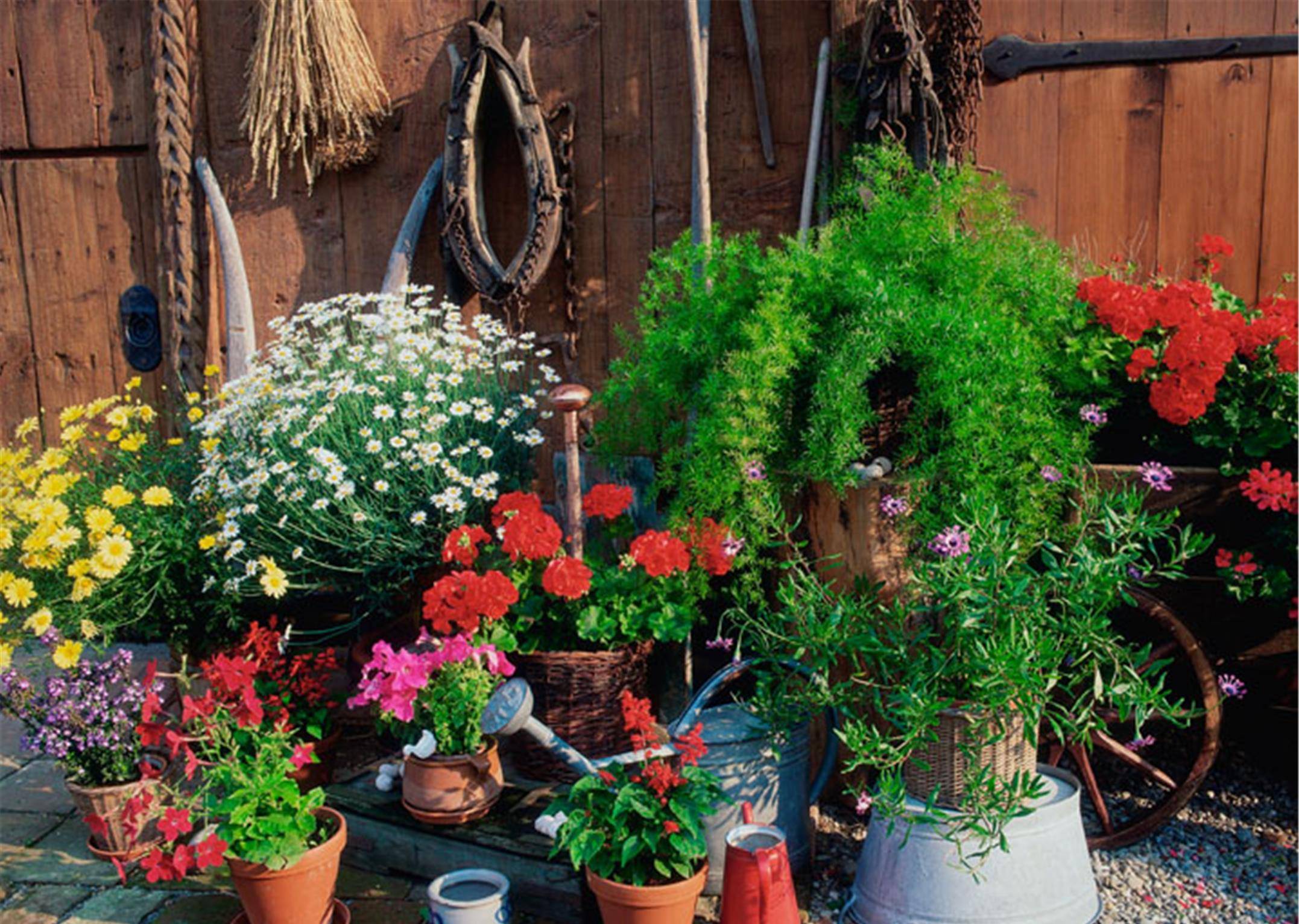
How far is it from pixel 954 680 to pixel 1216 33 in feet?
7.29

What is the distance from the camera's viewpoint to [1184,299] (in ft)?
8.79

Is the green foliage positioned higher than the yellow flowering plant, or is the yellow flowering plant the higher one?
the green foliage

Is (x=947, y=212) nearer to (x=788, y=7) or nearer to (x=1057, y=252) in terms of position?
(x=1057, y=252)

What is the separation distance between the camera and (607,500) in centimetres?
287

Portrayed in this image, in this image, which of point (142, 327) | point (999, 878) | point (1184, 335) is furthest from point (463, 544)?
point (142, 327)

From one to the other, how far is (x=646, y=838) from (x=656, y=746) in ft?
0.73

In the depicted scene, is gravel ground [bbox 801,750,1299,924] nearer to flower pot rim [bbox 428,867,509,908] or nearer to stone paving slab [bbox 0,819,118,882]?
flower pot rim [bbox 428,867,509,908]

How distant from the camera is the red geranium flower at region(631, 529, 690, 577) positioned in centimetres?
259

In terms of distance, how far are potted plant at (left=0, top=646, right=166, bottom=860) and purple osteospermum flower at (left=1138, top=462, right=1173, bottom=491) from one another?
7.92ft

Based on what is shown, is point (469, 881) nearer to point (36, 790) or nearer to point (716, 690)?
point (716, 690)

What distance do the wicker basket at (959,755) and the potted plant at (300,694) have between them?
1499 millimetres

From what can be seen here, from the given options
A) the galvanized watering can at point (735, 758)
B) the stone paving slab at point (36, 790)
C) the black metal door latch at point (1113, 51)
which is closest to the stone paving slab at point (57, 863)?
the stone paving slab at point (36, 790)

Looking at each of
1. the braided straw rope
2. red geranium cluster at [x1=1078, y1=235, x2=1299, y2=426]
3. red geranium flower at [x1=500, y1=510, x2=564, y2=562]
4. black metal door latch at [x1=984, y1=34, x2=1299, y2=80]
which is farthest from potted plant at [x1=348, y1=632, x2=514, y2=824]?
black metal door latch at [x1=984, y1=34, x2=1299, y2=80]

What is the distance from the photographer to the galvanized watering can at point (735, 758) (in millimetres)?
2395
